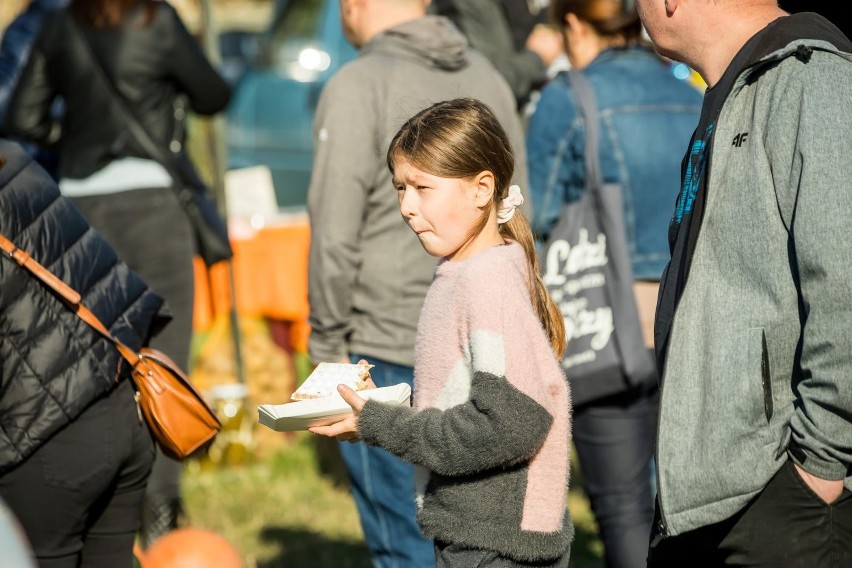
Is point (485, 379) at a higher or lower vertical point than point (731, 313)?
lower

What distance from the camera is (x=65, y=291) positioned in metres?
3.10

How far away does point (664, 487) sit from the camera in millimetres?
2305

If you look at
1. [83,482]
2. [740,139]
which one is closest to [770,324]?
[740,139]

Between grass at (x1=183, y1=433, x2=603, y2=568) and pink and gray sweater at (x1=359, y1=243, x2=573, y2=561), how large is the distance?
267cm

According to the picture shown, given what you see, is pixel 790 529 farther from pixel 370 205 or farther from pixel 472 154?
pixel 370 205

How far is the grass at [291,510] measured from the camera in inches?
210

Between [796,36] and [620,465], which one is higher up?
[796,36]

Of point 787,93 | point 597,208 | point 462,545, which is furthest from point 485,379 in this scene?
point 597,208

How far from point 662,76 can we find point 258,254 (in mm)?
3311

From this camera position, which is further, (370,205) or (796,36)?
(370,205)

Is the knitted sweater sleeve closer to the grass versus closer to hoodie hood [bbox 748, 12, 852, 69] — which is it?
hoodie hood [bbox 748, 12, 852, 69]

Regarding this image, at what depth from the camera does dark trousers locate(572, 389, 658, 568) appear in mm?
4102

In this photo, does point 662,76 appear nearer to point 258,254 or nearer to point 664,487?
point 664,487

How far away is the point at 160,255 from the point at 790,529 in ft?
10.6
